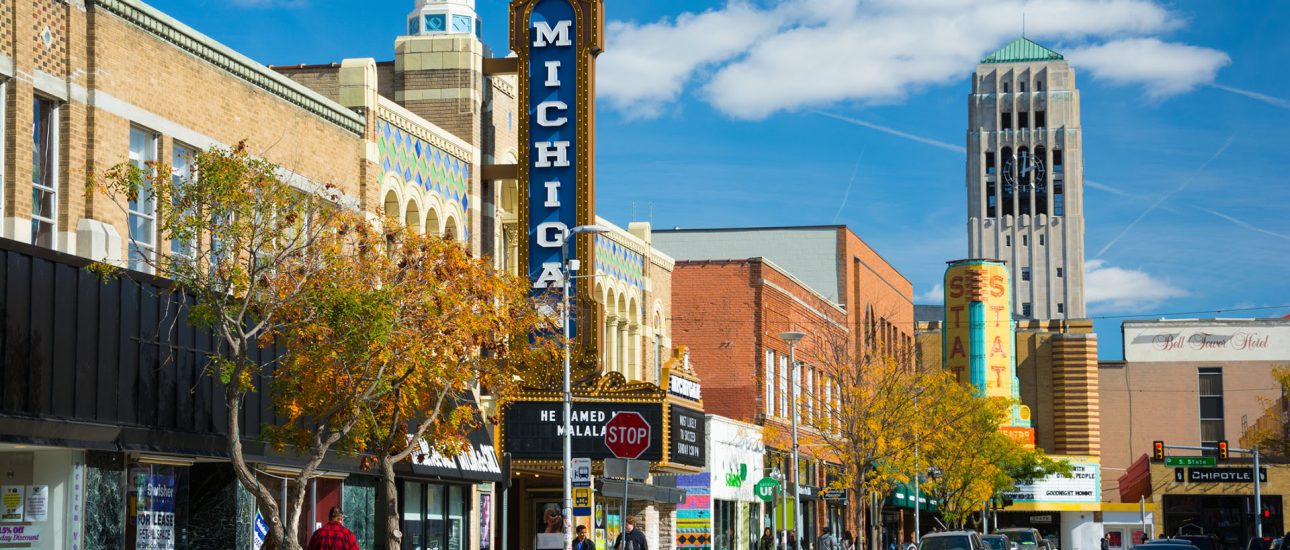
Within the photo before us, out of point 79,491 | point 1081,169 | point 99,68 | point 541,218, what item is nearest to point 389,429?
point 79,491

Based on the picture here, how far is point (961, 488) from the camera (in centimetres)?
7231

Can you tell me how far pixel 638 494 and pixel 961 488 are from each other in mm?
32072

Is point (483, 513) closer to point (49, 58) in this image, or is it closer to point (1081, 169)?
point (49, 58)

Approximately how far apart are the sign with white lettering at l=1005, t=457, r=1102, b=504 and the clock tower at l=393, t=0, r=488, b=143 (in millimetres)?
62008

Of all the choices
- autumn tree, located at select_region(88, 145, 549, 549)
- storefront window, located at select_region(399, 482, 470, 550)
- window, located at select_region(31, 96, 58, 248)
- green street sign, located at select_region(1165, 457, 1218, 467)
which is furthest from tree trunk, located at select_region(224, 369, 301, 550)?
green street sign, located at select_region(1165, 457, 1218, 467)

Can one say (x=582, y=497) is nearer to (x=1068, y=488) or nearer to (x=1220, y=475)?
(x=1068, y=488)

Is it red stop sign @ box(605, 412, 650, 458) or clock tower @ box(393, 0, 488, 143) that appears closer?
clock tower @ box(393, 0, 488, 143)

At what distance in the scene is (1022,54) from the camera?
159875 mm

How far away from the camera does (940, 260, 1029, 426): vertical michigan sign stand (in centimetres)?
9475

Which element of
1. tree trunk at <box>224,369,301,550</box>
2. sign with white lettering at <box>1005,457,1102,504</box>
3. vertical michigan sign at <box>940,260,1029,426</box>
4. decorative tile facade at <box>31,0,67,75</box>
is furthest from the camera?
vertical michigan sign at <box>940,260,1029,426</box>

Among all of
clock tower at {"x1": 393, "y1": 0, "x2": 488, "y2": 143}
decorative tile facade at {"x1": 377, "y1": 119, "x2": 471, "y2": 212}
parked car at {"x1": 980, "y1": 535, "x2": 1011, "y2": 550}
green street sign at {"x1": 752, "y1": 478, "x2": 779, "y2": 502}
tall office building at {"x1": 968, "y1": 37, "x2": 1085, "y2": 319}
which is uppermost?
tall office building at {"x1": 968, "y1": 37, "x2": 1085, "y2": 319}

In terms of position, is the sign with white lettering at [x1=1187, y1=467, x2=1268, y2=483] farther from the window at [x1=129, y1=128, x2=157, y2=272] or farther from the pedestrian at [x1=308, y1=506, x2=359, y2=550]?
the pedestrian at [x1=308, y1=506, x2=359, y2=550]

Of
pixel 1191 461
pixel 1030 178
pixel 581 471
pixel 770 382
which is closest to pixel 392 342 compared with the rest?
pixel 581 471

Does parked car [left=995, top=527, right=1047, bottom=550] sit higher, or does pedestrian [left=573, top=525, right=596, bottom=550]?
pedestrian [left=573, top=525, right=596, bottom=550]
